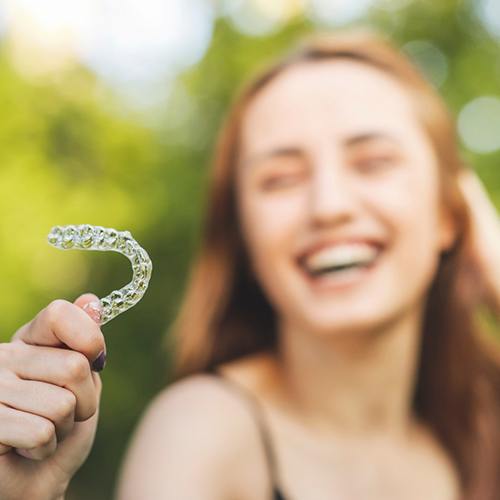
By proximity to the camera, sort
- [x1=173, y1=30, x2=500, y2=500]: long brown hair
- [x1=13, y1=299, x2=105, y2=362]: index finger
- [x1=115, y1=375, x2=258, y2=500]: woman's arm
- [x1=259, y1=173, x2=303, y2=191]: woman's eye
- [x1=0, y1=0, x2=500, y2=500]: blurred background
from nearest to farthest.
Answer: [x1=13, y1=299, x2=105, y2=362]: index finger < [x1=115, y1=375, x2=258, y2=500]: woman's arm < [x1=259, y1=173, x2=303, y2=191]: woman's eye < [x1=173, y1=30, x2=500, y2=500]: long brown hair < [x1=0, y1=0, x2=500, y2=500]: blurred background

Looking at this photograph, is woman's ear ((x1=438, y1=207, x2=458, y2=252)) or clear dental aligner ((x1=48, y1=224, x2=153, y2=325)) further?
woman's ear ((x1=438, y1=207, x2=458, y2=252))

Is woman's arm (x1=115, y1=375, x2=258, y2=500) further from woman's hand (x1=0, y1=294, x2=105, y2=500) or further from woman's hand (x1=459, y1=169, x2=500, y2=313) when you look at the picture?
woman's hand (x1=459, y1=169, x2=500, y2=313)

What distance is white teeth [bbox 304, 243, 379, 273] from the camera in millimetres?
1584

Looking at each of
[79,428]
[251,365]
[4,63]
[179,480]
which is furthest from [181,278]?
[79,428]

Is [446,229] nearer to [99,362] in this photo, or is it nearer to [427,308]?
[427,308]

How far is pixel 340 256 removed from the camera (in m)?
1.59

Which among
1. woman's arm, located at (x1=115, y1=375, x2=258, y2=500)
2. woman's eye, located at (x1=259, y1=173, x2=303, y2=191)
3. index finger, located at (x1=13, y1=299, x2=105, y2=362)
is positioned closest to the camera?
index finger, located at (x1=13, y1=299, x2=105, y2=362)

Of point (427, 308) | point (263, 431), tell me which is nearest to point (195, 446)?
point (263, 431)

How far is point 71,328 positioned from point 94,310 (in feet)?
0.16

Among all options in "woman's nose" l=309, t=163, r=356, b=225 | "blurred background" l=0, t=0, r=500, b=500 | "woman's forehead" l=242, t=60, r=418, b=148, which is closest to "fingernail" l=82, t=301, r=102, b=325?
"woman's nose" l=309, t=163, r=356, b=225

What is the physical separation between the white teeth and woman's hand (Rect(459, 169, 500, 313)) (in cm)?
53

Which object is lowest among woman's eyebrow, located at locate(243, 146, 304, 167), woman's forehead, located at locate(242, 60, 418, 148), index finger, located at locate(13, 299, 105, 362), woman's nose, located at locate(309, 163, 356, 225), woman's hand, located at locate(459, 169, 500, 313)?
woman's hand, located at locate(459, 169, 500, 313)

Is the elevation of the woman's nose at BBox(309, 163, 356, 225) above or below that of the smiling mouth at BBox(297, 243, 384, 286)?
above

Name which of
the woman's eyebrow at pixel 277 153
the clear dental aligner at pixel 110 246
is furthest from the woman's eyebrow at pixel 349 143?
the clear dental aligner at pixel 110 246
